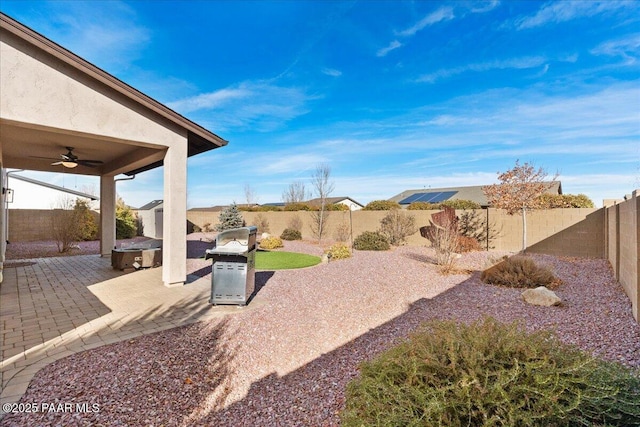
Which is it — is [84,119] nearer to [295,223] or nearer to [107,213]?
[107,213]

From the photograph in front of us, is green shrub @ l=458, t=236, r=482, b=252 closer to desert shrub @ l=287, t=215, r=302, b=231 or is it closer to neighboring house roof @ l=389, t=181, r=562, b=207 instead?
neighboring house roof @ l=389, t=181, r=562, b=207

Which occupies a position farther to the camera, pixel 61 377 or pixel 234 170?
pixel 234 170

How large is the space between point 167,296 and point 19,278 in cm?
482

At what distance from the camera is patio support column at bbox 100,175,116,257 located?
11373mm

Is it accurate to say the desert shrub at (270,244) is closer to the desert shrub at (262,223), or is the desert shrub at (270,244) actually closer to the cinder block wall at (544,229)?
the cinder block wall at (544,229)

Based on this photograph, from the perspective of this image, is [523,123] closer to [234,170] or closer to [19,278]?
[19,278]

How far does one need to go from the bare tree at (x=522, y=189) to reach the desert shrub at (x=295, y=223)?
11438mm

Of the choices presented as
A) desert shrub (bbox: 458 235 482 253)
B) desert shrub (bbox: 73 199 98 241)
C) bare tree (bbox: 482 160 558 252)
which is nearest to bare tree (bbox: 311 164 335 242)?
desert shrub (bbox: 458 235 482 253)

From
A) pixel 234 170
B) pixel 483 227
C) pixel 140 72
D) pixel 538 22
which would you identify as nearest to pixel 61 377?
pixel 140 72

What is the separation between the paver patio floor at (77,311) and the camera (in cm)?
373

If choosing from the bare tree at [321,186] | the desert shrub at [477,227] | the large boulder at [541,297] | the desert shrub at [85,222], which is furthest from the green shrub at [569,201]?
the desert shrub at [85,222]

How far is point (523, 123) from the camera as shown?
481 inches

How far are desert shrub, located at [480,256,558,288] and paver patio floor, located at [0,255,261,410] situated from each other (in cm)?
552

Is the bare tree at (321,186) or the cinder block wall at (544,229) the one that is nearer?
the cinder block wall at (544,229)
